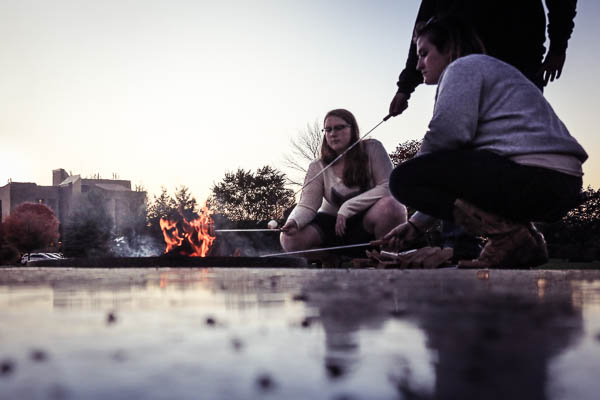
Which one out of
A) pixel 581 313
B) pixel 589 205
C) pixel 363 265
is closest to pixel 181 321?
pixel 581 313

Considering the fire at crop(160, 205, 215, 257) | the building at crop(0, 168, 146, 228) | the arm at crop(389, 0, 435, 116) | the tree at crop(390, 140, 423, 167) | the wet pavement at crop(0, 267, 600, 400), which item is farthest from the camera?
the building at crop(0, 168, 146, 228)

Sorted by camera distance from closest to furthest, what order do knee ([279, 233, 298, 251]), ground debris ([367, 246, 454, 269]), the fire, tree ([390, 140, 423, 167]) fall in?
1. ground debris ([367, 246, 454, 269])
2. knee ([279, 233, 298, 251])
3. the fire
4. tree ([390, 140, 423, 167])

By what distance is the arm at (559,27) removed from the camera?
345cm

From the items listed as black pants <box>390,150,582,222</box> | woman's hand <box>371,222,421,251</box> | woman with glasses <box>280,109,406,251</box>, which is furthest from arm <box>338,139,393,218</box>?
black pants <box>390,150,582,222</box>

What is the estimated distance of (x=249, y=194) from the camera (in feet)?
88.0

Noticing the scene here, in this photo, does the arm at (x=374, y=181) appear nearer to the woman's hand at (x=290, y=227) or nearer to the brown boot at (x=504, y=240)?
the woman's hand at (x=290, y=227)

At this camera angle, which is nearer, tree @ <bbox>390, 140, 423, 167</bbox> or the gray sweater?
the gray sweater

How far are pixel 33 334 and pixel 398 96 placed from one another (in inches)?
139

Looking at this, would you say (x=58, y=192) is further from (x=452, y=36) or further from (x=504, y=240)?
(x=504, y=240)

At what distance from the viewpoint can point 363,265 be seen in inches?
149

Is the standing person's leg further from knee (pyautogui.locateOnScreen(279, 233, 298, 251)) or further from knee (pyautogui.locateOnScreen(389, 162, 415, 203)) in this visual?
knee (pyautogui.locateOnScreen(279, 233, 298, 251))

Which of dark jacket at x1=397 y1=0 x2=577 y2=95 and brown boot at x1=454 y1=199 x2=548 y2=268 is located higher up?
dark jacket at x1=397 y1=0 x2=577 y2=95

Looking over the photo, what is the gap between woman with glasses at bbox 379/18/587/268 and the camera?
2.70 meters

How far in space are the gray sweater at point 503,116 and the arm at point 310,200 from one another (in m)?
1.93
